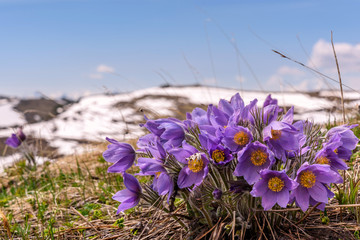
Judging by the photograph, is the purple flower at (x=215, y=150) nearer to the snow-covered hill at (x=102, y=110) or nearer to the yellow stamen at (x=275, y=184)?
the yellow stamen at (x=275, y=184)

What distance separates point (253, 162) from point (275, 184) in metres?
0.13

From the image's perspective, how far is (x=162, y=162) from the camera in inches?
67.6

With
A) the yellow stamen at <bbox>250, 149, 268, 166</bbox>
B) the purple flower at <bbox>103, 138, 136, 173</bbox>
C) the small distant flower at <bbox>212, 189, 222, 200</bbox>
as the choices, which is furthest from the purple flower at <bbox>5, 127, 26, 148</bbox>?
the yellow stamen at <bbox>250, 149, 268, 166</bbox>

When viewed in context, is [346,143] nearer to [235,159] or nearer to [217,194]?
[235,159]

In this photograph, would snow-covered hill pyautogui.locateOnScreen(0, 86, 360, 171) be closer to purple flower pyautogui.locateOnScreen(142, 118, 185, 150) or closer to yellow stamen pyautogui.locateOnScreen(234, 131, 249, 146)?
purple flower pyautogui.locateOnScreen(142, 118, 185, 150)

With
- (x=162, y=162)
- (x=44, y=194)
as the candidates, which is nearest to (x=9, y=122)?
(x=44, y=194)

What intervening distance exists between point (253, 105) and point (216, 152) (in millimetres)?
317

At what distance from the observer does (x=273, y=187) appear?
1.60m

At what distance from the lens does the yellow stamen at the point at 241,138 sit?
63.7 inches

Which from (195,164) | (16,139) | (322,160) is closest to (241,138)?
(195,164)

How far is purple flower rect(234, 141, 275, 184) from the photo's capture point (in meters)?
1.60

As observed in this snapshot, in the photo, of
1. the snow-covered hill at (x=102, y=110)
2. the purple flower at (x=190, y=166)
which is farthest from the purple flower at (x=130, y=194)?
the snow-covered hill at (x=102, y=110)

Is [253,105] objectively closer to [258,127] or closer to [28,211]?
[258,127]

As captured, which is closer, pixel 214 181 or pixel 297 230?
pixel 214 181
